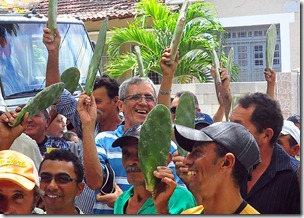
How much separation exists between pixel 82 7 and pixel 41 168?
13828mm

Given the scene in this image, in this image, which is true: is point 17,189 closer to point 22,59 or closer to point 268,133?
point 268,133

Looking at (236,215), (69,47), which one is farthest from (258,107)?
(69,47)

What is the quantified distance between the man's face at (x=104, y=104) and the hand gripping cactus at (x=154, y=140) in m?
1.91

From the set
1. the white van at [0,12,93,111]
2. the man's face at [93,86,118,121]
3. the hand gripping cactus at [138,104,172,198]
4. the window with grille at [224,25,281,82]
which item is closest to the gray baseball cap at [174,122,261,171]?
the hand gripping cactus at [138,104,172,198]

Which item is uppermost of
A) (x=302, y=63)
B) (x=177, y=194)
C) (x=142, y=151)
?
(x=302, y=63)

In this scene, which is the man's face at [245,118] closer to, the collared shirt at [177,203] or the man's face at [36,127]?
the collared shirt at [177,203]

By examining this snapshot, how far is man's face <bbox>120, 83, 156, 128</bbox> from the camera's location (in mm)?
4625

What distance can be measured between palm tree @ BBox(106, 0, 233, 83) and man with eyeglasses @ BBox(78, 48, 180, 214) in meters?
7.87

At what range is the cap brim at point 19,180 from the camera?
138 inches

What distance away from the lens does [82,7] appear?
1758 centimetres

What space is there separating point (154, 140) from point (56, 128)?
9.66 ft

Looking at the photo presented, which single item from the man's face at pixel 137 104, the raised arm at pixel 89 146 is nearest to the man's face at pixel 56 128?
the man's face at pixel 137 104

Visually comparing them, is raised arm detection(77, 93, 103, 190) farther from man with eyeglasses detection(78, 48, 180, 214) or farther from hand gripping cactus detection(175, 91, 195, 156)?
hand gripping cactus detection(175, 91, 195, 156)

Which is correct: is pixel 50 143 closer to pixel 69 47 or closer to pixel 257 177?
pixel 257 177
